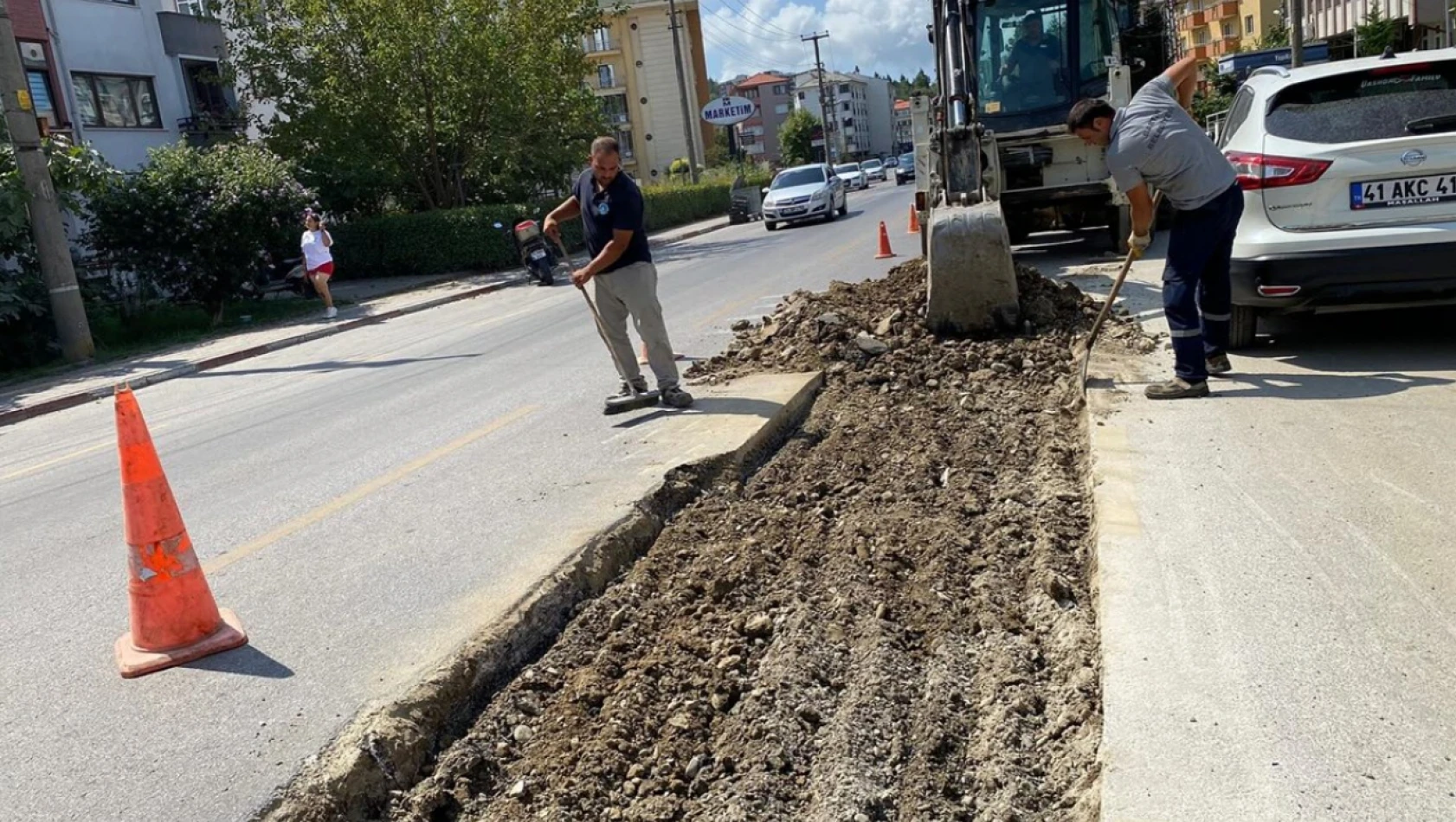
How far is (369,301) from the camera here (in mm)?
21906

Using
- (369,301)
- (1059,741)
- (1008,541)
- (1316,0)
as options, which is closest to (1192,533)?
(1008,541)

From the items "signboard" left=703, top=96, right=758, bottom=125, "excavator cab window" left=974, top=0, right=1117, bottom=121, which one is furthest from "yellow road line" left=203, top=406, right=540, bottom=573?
"signboard" left=703, top=96, right=758, bottom=125

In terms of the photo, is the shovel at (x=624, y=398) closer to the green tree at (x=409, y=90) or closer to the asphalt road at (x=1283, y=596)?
the asphalt road at (x=1283, y=596)

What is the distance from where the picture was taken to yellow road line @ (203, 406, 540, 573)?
18.5ft

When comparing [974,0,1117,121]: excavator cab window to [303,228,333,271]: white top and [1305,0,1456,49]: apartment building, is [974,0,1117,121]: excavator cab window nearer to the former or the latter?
[303,228,333,271]: white top

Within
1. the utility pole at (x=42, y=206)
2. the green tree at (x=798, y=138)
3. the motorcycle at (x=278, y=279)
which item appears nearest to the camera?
the utility pole at (x=42, y=206)

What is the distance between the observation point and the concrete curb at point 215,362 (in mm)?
12672

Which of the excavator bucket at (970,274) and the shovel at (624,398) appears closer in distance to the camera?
the shovel at (624,398)

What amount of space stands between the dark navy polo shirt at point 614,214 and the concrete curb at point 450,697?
7.62 feet

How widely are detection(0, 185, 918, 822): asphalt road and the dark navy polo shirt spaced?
1.15m

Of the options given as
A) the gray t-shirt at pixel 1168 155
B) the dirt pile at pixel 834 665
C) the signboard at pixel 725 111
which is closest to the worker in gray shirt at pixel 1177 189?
the gray t-shirt at pixel 1168 155

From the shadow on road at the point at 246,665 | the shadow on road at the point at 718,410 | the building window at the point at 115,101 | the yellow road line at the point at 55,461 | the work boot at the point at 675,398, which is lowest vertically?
the yellow road line at the point at 55,461

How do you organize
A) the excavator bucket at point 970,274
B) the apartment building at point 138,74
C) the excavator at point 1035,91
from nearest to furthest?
the excavator bucket at point 970,274, the excavator at point 1035,91, the apartment building at point 138,74

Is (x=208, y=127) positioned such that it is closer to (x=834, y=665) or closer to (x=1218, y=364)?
(x=1218, y=364)
